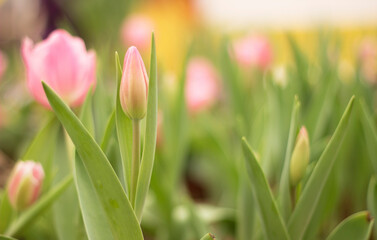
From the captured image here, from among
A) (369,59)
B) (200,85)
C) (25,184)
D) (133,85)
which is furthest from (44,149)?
(369,59)

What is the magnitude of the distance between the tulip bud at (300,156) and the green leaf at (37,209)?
163mm

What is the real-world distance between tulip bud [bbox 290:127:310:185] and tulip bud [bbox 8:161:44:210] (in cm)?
19

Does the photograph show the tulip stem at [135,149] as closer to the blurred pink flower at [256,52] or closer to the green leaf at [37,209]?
the green leaf at [37,209]

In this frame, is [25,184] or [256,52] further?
[256,52]

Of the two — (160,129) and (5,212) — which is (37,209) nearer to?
(5,212)

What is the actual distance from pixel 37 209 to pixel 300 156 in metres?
0.20

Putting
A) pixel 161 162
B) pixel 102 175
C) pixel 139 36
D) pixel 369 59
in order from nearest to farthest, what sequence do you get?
1. pixel 102 175
2. pixel 161 162
3. pixel 369 59
4. pixel 139 36

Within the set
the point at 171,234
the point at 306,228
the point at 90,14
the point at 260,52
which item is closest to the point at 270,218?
the point at 306,228

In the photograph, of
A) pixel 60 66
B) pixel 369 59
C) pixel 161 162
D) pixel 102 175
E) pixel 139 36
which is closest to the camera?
pixel 102 175

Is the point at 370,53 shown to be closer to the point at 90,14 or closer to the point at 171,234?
the point at 171,234

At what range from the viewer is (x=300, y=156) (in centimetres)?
30

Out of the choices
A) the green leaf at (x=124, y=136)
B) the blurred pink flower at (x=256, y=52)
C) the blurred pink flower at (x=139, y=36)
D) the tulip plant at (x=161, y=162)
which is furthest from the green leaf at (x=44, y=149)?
the blurred pink flower at (x=139, y=36)

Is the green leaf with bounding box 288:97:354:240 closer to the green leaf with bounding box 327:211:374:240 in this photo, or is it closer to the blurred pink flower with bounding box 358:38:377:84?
the green leaf with bounding box 327:211:374:240

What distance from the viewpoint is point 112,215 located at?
0.25m
